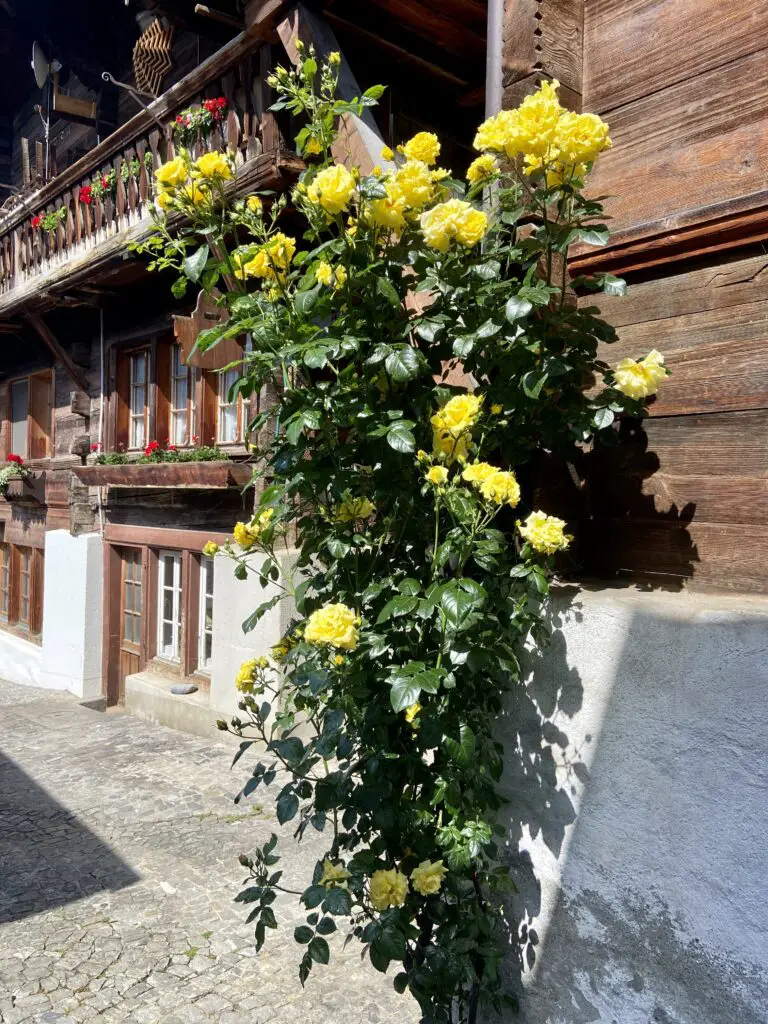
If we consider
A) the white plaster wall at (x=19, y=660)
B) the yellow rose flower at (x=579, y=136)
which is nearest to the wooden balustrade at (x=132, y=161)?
the yellow rose flower at (x=579, y=136)

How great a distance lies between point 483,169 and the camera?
2221mm

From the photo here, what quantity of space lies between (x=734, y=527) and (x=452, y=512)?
34.7 inches

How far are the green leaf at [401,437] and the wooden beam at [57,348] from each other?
8.48 meters

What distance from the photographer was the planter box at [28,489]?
10.3 m

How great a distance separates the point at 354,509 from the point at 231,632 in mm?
4971

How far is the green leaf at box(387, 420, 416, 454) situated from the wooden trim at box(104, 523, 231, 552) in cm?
550

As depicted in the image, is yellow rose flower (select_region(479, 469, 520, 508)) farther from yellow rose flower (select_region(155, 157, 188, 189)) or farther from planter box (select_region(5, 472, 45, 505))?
planter box (select_region(5, 472, 45, 505))

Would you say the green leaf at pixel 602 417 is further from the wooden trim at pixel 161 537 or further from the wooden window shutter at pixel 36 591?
the wooden window shutter at pixel 36 591

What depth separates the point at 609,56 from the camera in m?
2.73

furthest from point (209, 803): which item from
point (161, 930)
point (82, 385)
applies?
point (82, 385)

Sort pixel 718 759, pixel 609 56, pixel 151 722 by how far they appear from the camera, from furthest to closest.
→ pixel 151 722
pixel 609 56
pixel 718 759

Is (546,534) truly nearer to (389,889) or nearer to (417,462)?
(417,462)

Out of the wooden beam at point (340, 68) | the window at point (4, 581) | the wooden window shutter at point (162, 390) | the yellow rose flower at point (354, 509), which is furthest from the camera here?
the window at point (4, 581)

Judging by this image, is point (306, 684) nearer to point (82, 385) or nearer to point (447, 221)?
point (447, 221)
